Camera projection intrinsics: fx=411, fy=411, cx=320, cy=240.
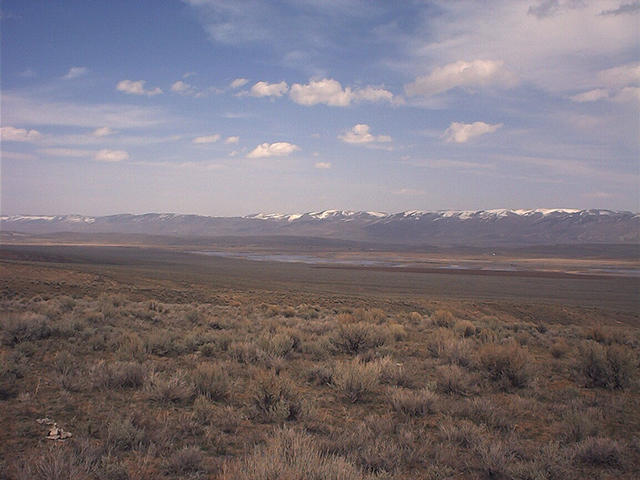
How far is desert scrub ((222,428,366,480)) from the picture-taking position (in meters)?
3.41

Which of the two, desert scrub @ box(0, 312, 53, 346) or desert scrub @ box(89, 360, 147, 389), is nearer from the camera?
desert scrub @ box(89, 360, 147, 389)

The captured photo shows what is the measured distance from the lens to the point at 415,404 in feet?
19.3

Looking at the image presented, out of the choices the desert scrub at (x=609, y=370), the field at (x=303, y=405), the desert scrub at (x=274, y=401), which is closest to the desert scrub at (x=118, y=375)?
the field at (x=303, y=405)

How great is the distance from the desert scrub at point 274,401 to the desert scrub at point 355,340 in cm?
361

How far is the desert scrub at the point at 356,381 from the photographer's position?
21.4 ft

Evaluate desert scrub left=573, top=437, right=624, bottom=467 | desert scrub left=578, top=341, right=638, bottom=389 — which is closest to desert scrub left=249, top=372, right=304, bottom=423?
desert scrub left=573, top=437, right=624, bottom=467

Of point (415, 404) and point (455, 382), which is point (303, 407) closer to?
point (415, 404)

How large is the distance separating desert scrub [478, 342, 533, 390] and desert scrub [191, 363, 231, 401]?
15.3 feet

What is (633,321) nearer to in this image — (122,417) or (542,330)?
(542,330)

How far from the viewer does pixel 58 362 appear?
714 centimetres

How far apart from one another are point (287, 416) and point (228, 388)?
1268 mm

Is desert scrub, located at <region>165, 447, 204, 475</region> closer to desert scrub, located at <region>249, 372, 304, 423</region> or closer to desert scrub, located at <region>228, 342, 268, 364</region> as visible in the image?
desert scrub, located at <region>249, 372, 304, 423</region>

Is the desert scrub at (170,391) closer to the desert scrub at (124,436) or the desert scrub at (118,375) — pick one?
the desert scrub at (118,375)

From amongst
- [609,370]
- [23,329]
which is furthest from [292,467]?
[23,329]
